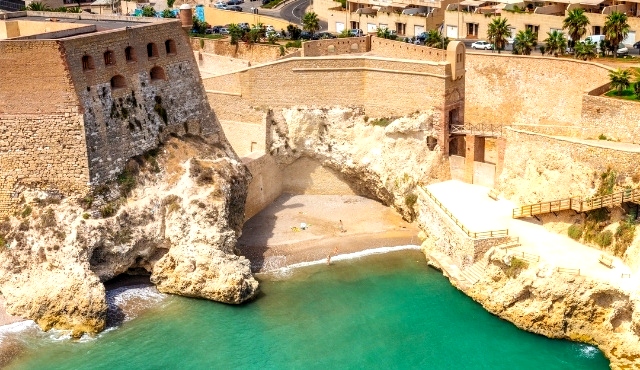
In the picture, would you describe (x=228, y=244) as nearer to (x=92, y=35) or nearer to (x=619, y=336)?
(x=92, y=35)

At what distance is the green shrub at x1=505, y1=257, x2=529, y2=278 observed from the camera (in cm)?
4353

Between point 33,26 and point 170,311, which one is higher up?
point 33,26

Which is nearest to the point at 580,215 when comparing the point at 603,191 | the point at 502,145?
the point at 603,191

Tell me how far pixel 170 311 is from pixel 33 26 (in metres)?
19.6

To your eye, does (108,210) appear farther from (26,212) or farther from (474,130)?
(474,130)

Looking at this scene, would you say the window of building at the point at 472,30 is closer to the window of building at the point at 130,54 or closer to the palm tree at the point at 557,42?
the palm tree at the point at 557,42

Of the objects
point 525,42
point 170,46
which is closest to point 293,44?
point 525,42

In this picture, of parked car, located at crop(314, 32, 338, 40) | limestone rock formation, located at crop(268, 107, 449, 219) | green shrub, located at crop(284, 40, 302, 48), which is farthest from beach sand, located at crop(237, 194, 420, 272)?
parked car, located at crop(314, 32, 338, 40)

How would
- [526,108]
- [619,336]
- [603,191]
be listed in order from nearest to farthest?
1. [619,336]
2. [603,191]
3. [526,108]

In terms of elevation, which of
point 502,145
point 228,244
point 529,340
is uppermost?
point 502,145

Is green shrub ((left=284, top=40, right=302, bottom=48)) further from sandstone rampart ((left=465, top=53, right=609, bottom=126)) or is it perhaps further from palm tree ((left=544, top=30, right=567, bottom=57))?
palm tree ((left=544, top=30, right=567, bottom=57))

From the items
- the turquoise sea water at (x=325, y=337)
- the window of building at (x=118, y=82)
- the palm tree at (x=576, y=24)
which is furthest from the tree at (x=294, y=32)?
the turquoise sea water at (x=325, y=337)

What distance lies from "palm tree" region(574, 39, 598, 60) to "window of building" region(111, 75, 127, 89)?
27.6 meters

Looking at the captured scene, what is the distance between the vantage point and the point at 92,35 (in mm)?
46781
